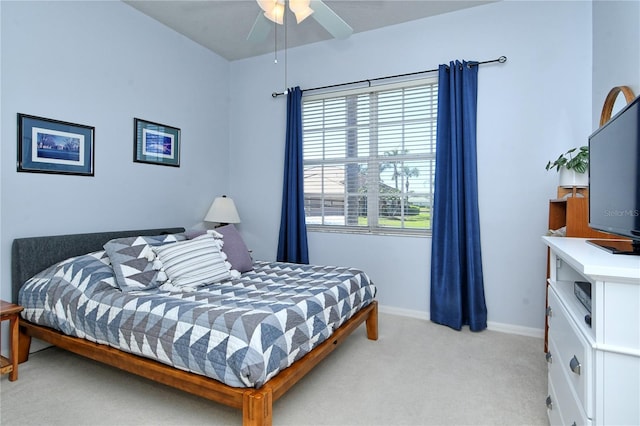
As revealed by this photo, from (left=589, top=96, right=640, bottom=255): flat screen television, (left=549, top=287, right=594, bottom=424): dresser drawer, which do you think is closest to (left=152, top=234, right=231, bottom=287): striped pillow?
(left=549, top=287, right=594, bottom=424): dresser drawer

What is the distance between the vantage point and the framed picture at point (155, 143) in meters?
3.20

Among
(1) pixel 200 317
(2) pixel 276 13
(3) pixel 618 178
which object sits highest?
(2) pixel 276 13

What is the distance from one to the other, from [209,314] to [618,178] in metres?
1.85

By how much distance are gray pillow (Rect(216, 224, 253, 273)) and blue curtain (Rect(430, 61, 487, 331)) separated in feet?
5.51

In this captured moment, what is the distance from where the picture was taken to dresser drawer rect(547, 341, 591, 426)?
1.17m

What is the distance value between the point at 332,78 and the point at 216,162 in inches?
64.4

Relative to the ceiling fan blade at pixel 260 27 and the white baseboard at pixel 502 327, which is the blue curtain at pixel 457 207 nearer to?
the white baseboard at pixel 502 327

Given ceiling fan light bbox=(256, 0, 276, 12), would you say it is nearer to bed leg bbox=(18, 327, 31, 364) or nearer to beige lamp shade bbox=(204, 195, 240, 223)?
beige lamp shade bbox=(204, 195, 240, 223)

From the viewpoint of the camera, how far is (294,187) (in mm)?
3768

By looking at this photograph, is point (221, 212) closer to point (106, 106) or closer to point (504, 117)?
point (106, 106)

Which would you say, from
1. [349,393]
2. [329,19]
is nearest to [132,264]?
[349,393]

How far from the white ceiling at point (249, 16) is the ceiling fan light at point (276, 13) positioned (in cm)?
91

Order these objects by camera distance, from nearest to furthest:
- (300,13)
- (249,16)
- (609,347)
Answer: (609,347) → (300,13) → (249,16)

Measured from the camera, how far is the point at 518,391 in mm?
2025
